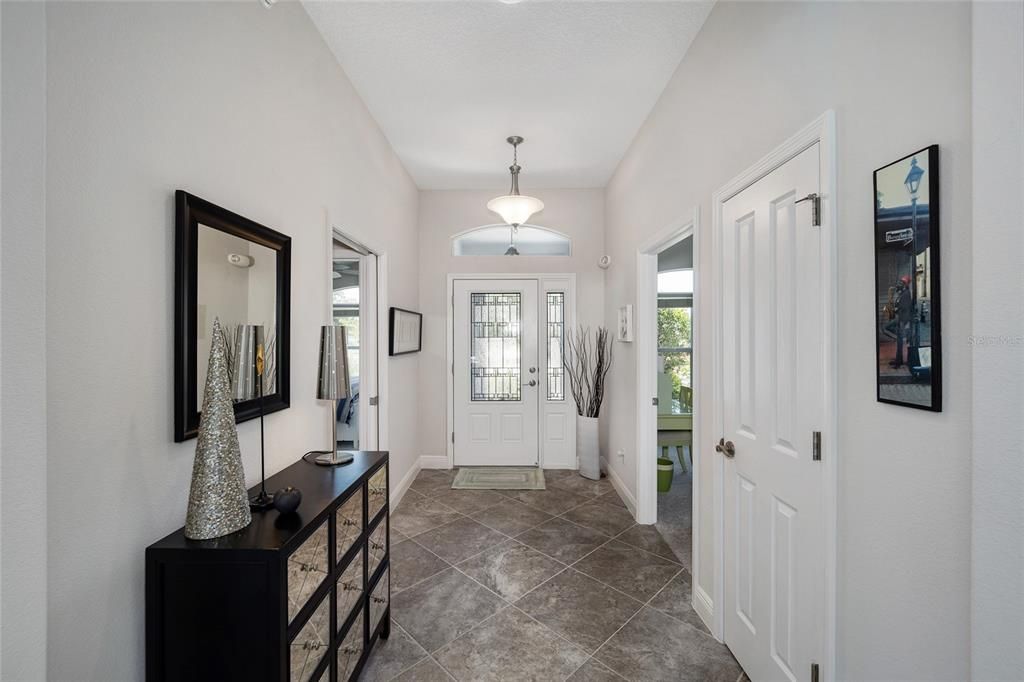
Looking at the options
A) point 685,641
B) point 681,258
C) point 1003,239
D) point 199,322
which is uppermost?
point 681,258

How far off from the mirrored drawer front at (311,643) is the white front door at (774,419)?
1.55 meters

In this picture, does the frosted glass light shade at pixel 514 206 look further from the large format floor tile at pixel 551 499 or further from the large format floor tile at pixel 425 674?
the large format floor tile at pixel 425 674

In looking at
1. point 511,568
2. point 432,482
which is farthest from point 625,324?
point 432,482

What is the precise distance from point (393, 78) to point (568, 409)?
3.42 m

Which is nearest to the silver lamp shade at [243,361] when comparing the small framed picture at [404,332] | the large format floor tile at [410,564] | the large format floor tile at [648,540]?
the large format floor tile at [410,564]

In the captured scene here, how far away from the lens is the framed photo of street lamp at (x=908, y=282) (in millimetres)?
998

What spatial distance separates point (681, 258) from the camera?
6.53 meters

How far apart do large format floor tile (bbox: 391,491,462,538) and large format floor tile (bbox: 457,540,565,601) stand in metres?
0.61

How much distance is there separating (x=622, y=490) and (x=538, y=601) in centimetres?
173

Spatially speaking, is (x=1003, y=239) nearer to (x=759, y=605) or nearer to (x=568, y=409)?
(x=759, y=605)

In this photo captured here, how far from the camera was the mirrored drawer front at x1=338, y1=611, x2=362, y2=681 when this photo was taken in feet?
5.21

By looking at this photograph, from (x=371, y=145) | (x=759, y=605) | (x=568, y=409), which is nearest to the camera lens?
(x=759, y=605)

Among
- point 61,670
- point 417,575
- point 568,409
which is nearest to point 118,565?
point 61,670

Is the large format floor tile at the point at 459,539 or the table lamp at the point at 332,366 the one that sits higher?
the table lamp at the point at 332,366
